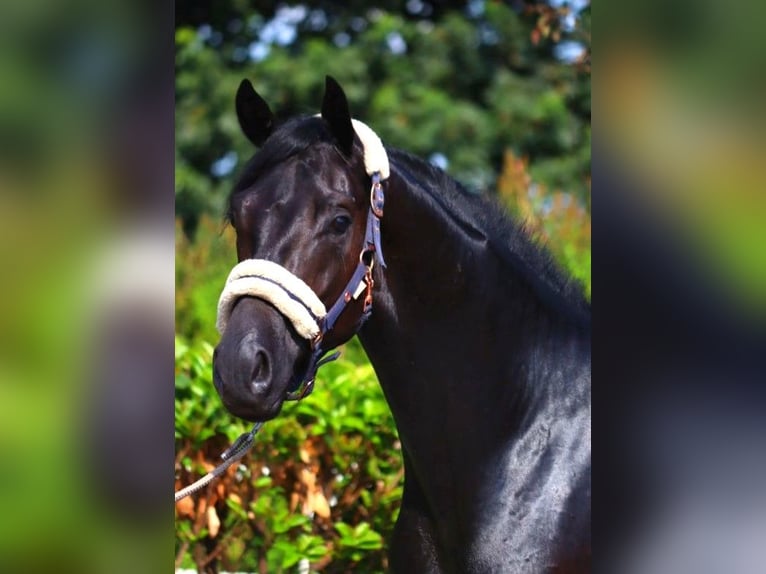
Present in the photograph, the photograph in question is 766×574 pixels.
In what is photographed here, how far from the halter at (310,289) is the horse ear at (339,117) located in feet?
0.18

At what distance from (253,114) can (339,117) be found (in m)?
0.30

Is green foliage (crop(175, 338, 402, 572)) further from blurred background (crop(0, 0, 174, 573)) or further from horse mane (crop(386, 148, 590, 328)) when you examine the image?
blurred background (crop(0, 0, 174, 573))

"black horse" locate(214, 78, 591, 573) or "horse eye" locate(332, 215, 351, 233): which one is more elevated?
"horse eye" locate(332, 215, 351, 233)

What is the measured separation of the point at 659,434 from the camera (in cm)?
103

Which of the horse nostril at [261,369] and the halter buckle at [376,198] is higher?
the halter buckle at [376,198]

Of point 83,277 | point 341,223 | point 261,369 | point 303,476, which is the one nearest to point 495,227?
point 341,223

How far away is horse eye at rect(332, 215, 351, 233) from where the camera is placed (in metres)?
2.28

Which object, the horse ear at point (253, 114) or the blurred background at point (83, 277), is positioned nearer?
the blurred background at point (83, 277)

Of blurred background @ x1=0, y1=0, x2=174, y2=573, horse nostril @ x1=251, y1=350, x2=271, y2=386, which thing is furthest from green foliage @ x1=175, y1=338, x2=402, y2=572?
blurred background @ x1=0, y1=0, x2=174, y2=573

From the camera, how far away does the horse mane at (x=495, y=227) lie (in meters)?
2.55

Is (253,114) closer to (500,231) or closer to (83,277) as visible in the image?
(500,231)

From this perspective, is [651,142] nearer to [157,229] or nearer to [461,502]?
[157,229]

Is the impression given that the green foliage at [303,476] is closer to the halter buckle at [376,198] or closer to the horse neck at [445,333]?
the horse neck at [445,333]

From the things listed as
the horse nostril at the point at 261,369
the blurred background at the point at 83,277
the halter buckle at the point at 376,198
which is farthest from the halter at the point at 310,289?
the blurred background at the point at 83,277
